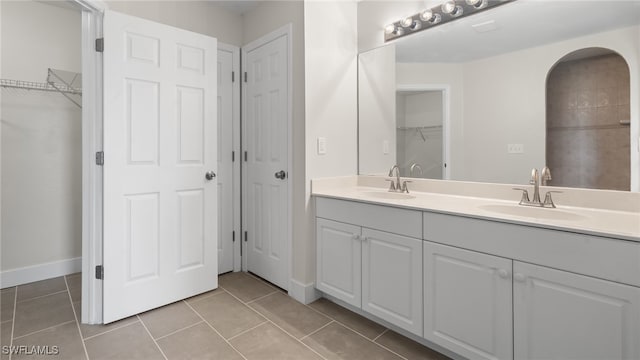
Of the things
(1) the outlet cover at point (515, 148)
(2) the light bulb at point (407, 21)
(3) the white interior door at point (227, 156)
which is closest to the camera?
(1) the outlet cover at point (515, 148)

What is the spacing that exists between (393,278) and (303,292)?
79 centimetres

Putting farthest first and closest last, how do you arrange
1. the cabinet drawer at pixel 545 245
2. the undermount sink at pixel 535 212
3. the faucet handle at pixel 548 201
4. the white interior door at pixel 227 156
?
the white interior door at pixel 227 156, the faucet handle at pixel 548 201, the undermount sink at pixel 535 212, the cabinet drawer at pixel 545 245

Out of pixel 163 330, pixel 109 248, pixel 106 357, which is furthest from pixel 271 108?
pixel 106 357

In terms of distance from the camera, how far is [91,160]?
197 cm

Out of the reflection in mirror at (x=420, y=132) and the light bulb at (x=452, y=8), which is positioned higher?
the light bulb at (x=452, y=8)

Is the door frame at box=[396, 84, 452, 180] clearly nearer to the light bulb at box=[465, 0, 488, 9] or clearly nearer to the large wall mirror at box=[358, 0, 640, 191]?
the large wall mirror at box=[358, 0, 640, 191]

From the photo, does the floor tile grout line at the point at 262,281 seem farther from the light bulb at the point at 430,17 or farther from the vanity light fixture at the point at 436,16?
the light bulb at the point at 430,17

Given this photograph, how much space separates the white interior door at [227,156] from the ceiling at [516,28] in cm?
144

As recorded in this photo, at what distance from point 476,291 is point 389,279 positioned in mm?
491

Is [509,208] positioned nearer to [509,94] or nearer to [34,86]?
[509,94]

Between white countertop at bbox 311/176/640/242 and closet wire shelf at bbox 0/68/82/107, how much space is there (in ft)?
7.56

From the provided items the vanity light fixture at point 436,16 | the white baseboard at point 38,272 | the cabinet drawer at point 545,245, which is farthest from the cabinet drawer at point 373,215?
the white baseboard at point 38,272

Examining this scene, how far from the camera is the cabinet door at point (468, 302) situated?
1372 millimetres

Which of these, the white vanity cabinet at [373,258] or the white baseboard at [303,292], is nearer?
the white vanity cabinet at [373,258]
